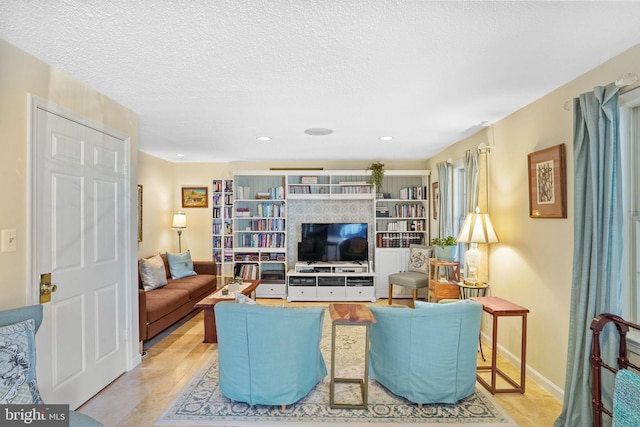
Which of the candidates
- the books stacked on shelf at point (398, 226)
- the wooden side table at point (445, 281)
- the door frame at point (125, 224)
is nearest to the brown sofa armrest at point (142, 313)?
the door frame at point (125, 224)

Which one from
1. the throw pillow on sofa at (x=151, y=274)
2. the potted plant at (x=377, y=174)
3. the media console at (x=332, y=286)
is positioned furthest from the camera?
the potted plant at (x=377, y=174)

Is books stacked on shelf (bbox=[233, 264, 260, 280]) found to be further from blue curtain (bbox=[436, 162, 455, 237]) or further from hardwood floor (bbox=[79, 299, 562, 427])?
blue curtain (bbox=[436, 162, 455, 237])

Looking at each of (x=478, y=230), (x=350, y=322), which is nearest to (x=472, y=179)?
(x=478, y=230)

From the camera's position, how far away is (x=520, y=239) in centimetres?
313

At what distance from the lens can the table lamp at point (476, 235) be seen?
134 inches

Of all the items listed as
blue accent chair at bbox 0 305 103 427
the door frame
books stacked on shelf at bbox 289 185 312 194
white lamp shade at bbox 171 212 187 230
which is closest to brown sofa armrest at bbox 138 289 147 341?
the door frame

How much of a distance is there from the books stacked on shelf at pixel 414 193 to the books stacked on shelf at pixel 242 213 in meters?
2.75

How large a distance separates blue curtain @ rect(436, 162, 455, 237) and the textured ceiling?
1.41 meters

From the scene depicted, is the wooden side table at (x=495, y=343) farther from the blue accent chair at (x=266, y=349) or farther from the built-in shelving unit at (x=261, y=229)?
the built-in shelving unit at (x=261, y=229)

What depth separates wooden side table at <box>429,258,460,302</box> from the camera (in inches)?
164

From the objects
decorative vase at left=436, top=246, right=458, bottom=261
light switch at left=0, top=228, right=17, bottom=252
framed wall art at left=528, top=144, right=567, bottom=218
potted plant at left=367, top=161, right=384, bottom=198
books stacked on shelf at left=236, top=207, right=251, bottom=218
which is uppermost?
potted plant at left=367, top=161, right=384, bottom=198

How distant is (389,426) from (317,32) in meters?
2.52

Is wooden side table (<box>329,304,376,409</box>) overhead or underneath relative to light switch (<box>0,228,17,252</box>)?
underneath

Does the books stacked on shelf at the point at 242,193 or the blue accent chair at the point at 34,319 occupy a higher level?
the books stacked on shelf at the point at 242,193
